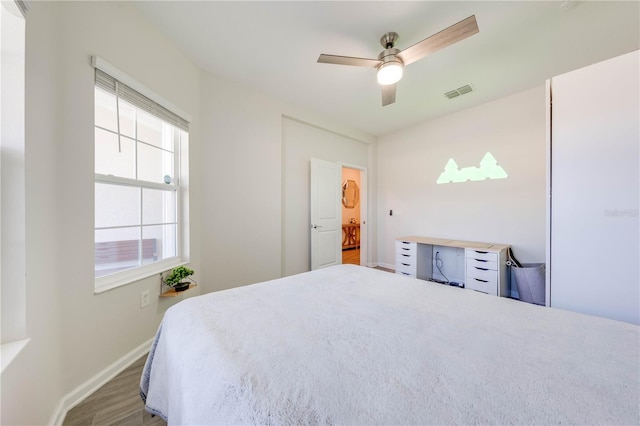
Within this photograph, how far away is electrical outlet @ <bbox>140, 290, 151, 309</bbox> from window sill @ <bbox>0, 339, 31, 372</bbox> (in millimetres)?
783

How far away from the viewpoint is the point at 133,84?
1.71m

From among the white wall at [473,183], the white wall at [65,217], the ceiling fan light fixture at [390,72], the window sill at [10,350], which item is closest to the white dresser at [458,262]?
the white wall at [473,183]

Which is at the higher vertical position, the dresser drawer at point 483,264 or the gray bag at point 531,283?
the dresser drawer at point 483,264

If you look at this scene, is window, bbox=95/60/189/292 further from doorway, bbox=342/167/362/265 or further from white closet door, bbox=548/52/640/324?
doorway, bbox=342/167/362/265

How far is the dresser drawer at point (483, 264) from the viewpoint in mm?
2697

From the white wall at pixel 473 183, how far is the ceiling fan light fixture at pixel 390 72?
7.02ft

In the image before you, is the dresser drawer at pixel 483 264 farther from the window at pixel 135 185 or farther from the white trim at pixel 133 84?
the white trim at pixel 133 84

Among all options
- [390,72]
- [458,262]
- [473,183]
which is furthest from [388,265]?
[390,72]

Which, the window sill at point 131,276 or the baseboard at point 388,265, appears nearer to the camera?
the window sill at point 131,276

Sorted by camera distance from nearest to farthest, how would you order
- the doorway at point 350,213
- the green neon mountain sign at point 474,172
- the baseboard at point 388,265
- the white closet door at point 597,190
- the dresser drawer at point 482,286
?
the white closet door at point 597,190
the dresser drawer at point 482,286
the green neon mountain sign at point 474,172
the baseboard at point 388,265
the doorway at point 350,213

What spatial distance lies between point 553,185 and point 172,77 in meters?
3.33

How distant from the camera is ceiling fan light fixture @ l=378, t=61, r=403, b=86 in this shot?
6.18ft

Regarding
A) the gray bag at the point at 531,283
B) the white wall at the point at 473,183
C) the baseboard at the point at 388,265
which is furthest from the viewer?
the baseboard at the point at 388,265

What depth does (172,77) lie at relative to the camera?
2104mm
